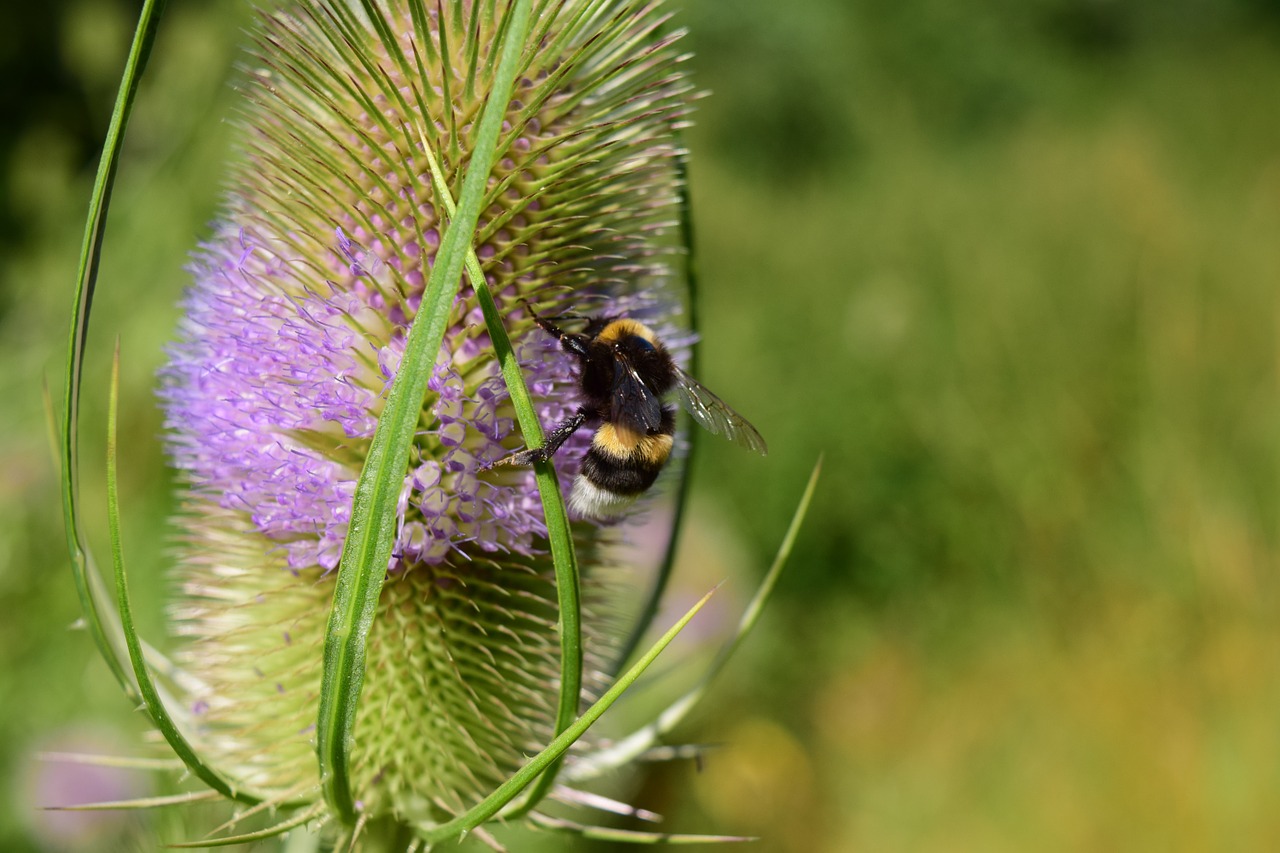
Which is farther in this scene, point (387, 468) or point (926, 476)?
point (926, 476)

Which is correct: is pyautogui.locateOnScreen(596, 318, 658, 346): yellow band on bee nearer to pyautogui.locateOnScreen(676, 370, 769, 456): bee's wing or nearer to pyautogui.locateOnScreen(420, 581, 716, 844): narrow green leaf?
pyautogui.locateOnScreen(676, 370, 769, 456): bee's wing

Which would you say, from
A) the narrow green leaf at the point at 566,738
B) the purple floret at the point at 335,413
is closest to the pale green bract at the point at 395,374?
the purple floret at the point at 335,413

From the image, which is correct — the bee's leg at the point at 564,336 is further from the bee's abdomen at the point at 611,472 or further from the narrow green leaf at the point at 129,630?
the narrow green leaf at the point at 129,630

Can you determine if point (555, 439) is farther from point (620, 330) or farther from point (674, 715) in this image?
point (674, 715)

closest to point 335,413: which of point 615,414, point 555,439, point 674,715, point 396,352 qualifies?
point 396,352

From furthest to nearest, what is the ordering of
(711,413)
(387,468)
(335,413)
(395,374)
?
(711,413) < (335,413) < (395,374) < (387,468)

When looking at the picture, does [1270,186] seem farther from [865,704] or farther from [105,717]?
[105,717]

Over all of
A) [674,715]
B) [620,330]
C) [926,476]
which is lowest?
[926,476]

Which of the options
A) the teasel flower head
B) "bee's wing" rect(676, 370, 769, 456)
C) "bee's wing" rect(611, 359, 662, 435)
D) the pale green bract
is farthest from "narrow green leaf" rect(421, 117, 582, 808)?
"bee's wing" rect(676, 370, 769, 456)
